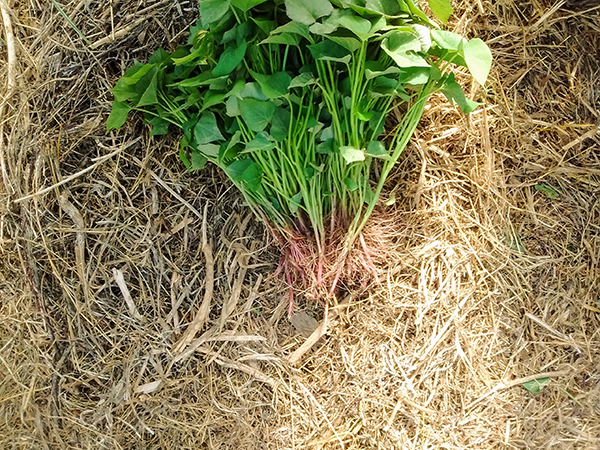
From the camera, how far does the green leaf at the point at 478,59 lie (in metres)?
0.82

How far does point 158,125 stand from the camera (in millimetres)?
1072

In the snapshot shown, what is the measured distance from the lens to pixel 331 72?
0.90 meters

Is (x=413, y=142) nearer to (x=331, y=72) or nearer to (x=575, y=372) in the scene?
(x=331, y=72)

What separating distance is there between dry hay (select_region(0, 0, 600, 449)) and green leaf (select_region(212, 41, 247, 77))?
299mm

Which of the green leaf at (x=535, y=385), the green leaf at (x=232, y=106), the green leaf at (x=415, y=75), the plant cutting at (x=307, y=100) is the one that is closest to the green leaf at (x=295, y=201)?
the plant cutting at (x=307, y=100)

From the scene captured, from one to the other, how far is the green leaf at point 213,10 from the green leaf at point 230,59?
6 centimetres

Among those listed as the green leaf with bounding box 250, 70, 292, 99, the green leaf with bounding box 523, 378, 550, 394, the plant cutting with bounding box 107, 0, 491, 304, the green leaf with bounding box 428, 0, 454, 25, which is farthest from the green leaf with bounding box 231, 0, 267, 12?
the green leaf with bounding box 523, 378, 550, 394

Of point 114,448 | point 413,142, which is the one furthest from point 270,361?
point 413,142

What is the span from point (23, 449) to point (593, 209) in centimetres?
156

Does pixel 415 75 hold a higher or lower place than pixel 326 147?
higher

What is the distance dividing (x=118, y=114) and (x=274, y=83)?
380 mm

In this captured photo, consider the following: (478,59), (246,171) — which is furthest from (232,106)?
(478,59)

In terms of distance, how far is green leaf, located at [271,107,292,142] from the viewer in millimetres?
939

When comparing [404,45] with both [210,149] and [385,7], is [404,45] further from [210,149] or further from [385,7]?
[210,149]
